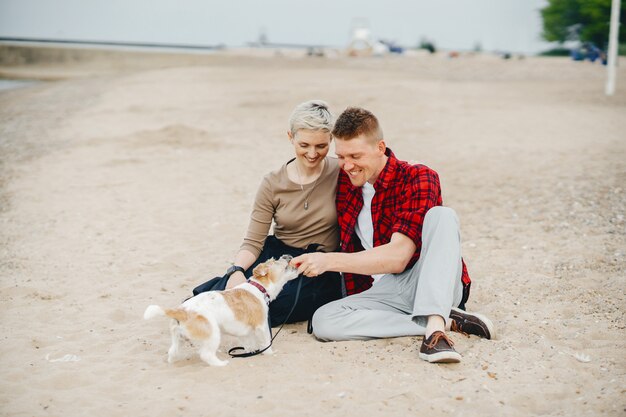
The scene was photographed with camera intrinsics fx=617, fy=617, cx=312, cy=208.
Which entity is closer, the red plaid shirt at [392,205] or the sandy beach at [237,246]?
the sandy beach at [237,246]

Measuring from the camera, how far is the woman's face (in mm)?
4570

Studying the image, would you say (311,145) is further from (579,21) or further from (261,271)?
(579,21)

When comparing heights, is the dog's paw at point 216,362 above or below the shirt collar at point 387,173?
below

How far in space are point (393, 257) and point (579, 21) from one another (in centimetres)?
6002

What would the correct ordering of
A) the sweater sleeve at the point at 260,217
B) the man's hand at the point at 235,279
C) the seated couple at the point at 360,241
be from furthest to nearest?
the sweater sleeve at the point at 260,217
the man's hand at the point at 235,279
the seated couple at the point at 360,241

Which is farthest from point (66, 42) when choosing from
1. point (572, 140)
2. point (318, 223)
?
point (318, 223)

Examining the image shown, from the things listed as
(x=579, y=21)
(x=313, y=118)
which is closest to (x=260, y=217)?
(x=313, y=118)

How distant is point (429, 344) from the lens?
405cm

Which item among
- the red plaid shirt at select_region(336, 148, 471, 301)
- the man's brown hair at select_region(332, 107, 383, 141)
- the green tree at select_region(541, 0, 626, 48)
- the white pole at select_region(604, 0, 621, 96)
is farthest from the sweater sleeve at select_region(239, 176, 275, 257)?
the green tree at select_region(541, 0, 626, 48)

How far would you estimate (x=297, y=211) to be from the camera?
4.89 metres

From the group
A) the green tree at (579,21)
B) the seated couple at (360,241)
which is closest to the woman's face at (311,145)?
the seated couple at (360,241)

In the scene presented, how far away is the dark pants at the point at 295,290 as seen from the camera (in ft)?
15.7

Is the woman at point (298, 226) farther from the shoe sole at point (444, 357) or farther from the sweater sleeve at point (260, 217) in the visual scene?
the shoe sole at point (444, 357)

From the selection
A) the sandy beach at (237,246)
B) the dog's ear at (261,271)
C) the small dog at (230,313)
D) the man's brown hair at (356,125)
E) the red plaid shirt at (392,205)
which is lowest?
the sandy beach at (237,246)
